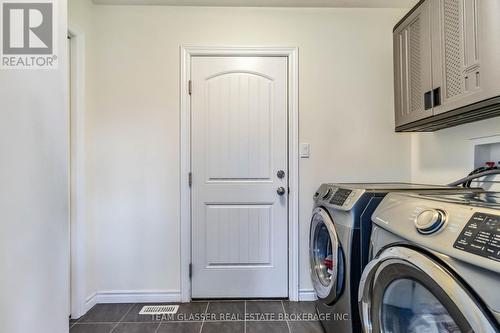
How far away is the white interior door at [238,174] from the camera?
2336mm

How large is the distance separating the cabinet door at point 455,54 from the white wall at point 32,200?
173cm

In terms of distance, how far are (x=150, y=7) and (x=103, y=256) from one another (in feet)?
6.58

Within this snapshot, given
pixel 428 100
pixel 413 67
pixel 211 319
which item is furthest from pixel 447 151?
pixel 211 319

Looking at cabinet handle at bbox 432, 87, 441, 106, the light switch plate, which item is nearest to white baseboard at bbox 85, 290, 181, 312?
the light switch plate

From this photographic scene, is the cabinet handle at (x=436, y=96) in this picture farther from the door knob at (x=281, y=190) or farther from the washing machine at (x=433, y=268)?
the door knob at (x=281, y=190)

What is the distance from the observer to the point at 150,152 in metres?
2.32

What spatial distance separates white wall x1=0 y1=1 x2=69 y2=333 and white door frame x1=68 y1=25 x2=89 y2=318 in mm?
1143

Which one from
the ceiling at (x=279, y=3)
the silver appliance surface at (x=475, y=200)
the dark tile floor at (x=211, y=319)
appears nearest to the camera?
the silver appliance surface at (x=475, y=200)

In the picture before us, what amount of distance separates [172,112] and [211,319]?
157 centimetres

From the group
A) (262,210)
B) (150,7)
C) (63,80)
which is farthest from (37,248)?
(150,7)

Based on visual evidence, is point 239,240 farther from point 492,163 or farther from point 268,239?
point 492,163

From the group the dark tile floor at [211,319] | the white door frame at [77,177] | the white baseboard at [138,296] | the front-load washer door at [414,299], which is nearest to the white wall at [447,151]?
the front-load washer door at [414,299]

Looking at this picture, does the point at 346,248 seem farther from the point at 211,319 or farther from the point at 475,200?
the point at 211,319

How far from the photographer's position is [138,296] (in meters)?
2.32
